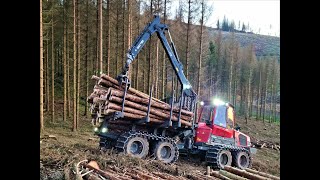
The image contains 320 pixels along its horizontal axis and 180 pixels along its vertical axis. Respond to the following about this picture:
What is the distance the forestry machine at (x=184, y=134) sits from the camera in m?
8.96

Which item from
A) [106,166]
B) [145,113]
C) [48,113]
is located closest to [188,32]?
[48,113]

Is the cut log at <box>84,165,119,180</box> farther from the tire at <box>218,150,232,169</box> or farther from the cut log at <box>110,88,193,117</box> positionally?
the tire at <box>218,150,232,169</box>

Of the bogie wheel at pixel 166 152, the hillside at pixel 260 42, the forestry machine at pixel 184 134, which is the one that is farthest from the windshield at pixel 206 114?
the hillside at pixel 260 42

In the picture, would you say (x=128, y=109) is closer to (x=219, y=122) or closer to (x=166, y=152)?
(x=166, y=152)

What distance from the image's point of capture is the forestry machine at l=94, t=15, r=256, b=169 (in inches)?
353

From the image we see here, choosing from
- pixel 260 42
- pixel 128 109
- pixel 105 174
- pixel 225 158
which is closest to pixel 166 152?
pixel 128 109

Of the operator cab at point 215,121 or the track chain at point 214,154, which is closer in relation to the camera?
the track chain at point 214,154

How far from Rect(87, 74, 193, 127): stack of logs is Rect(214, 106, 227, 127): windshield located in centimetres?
77

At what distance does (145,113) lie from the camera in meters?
9.05

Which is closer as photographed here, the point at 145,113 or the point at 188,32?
the point at 145,113

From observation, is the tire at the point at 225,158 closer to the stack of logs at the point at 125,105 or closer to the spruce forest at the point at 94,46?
the spruce forest at the point at 94,46

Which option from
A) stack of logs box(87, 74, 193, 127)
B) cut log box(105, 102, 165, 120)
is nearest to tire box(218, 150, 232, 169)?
stack of logs box(87, 74, 193, 127)
